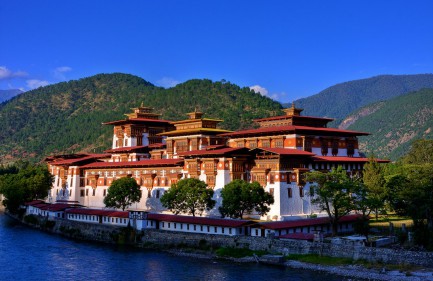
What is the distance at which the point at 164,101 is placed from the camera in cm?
18475

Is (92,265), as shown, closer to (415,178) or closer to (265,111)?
(415,178)

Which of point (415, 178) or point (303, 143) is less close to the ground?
point (303, 143)

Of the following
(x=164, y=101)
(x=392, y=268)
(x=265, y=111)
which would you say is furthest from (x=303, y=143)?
(x=164, y=101)

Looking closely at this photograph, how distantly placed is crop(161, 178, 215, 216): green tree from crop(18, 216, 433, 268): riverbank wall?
4.80 meters

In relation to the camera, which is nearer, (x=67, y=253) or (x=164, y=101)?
(x=67, y=253)

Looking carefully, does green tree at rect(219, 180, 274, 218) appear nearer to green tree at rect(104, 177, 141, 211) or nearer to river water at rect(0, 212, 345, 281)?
river water at rect(0, 212, 345, 281)

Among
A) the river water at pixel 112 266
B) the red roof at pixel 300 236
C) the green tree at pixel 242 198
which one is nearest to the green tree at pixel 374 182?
the green tree at pixel 242 198

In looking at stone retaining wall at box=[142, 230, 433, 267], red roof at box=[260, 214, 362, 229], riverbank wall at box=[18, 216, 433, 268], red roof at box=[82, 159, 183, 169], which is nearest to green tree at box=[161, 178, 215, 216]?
riverbank wall at box=[18, 216, 433, 268]

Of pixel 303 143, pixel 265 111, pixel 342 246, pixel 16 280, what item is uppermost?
pixel 265 111

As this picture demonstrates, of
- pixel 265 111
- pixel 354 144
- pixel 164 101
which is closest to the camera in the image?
pixel 354 144

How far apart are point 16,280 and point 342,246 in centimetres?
2855

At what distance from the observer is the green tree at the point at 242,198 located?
6347cm

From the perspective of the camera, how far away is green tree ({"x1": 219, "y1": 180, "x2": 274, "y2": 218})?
63469mm

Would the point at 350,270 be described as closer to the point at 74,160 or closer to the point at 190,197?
the point at 190,197
